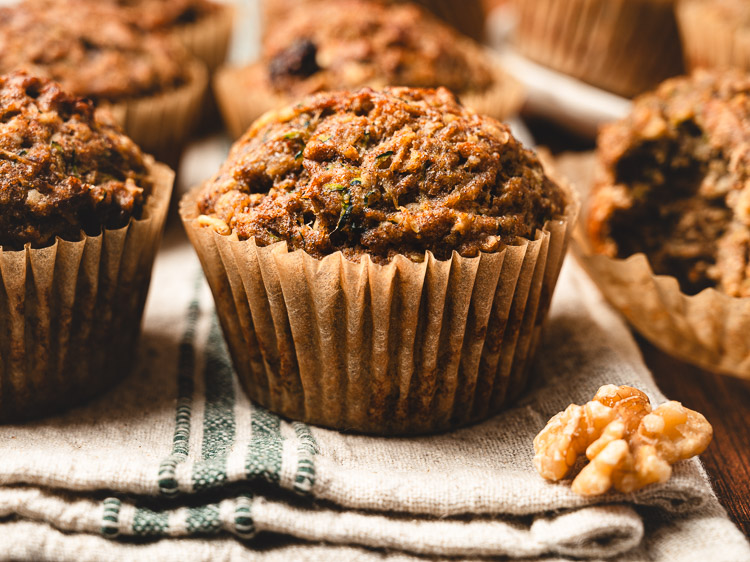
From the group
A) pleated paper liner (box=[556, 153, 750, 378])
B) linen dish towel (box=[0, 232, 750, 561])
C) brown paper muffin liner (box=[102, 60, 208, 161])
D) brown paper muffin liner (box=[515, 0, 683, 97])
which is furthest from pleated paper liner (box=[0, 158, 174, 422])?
brown paper muffin liner (box=[515, 0, 683, 97])

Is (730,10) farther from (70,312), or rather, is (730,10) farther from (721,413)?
(70,312)

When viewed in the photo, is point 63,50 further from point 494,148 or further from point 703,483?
point 703,483

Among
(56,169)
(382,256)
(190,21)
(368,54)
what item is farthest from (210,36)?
(382,256)

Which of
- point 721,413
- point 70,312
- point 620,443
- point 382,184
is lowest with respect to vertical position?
point 721,413

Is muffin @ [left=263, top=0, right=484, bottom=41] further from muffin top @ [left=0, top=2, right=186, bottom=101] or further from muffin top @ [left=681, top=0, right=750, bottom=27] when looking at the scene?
muffin top @ [left=681, top=0, right=750, bottom=27]

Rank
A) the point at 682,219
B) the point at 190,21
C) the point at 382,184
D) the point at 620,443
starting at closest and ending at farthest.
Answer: the point at 620,443, the point at 382,184, the point at 682,219, the point at 190,21

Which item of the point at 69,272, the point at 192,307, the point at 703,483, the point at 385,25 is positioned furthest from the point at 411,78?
the point at 703,483
